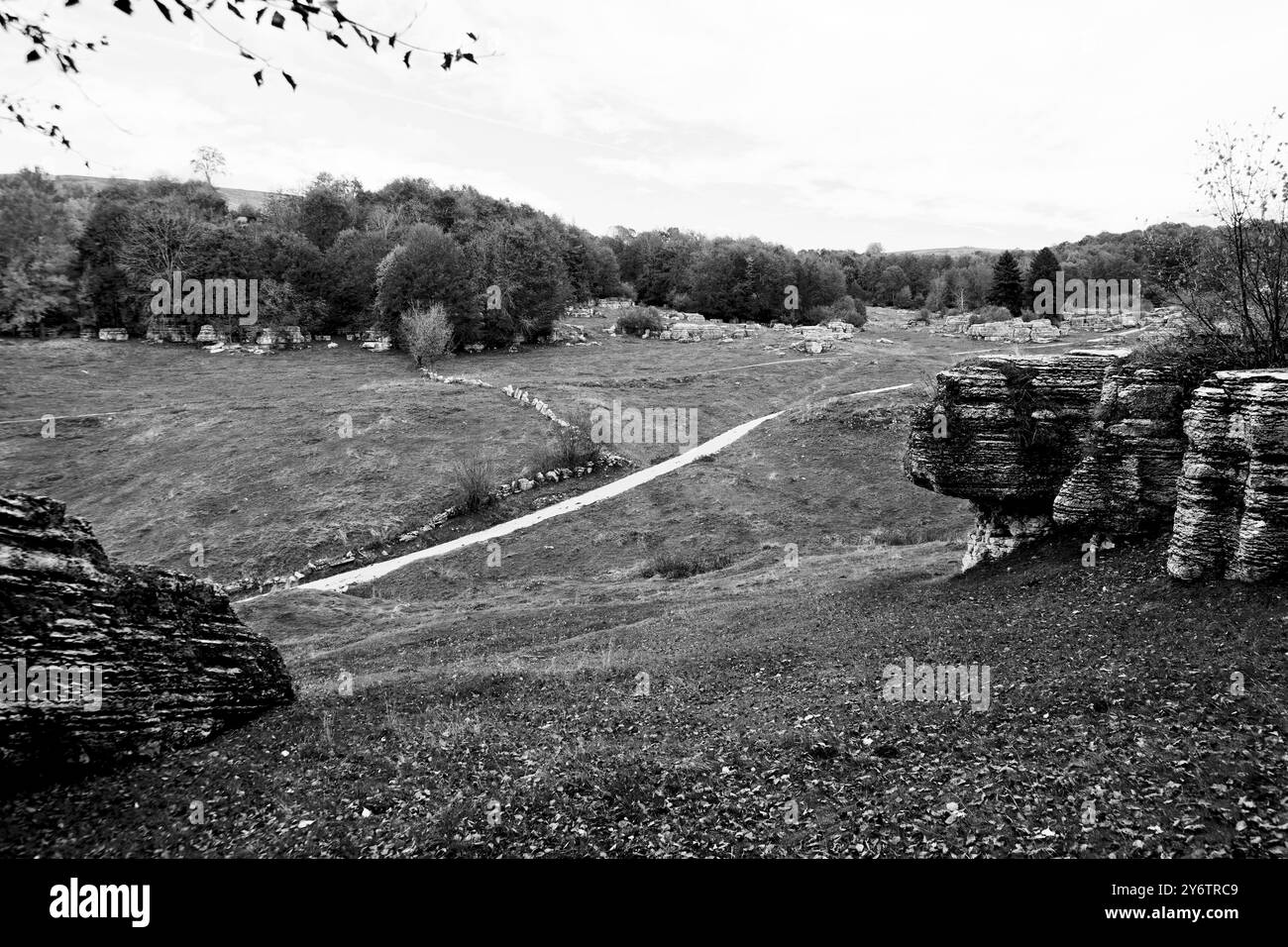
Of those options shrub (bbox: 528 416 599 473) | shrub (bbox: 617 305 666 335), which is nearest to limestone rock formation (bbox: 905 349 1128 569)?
shrub (bbox: 528 416 599 473)

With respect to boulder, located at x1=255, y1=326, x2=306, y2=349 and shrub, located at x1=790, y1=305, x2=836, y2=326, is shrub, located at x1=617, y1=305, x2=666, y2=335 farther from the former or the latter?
boulder, located at x1=255, y1=326, x2=306, y2=349

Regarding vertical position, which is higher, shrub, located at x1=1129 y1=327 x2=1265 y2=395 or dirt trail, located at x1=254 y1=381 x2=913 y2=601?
shrub, located at x1=1129 y1=327 x2=1265 y2=395

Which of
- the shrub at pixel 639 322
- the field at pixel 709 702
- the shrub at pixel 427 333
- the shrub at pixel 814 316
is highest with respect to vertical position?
the shrub at pixel 814 316

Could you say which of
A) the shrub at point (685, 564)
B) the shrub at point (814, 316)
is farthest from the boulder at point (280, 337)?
the shrub at point (814, 316)

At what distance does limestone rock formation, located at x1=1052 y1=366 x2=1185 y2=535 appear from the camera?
835 inches

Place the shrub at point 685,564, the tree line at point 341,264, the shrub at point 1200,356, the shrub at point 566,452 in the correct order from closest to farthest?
the shrub at point 1200,356, the shrub at point 685,564, the shrub at point 566,452, the tree line at point 341,264

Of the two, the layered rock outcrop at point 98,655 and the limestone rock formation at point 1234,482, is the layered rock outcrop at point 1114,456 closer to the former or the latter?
the limestone rock formation at point 1234,482

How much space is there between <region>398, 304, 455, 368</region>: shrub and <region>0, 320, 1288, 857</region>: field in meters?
40.2

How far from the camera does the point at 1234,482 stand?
17.6 meters

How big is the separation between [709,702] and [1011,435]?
15372 mm

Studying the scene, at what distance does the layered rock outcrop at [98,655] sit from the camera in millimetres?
12336

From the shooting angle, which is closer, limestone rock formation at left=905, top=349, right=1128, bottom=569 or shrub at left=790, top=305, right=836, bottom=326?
limestone rock formation at left=905, top=349, right=1128, bottom=569

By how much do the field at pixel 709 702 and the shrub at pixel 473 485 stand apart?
1.34 m
